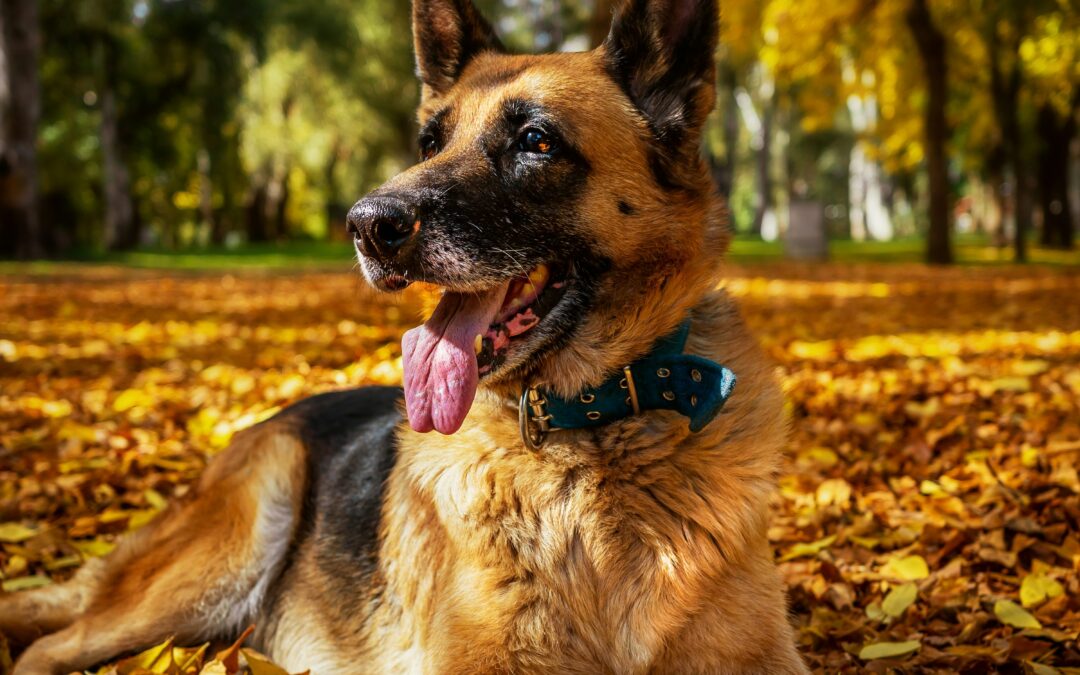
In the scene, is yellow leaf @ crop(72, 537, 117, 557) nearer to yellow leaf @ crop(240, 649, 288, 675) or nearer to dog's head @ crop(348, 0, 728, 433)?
yellow leaf @ crop(240, 649, 288, 675)

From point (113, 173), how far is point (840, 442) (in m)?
32.7

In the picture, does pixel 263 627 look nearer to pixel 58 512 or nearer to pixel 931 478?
pixel 58 512

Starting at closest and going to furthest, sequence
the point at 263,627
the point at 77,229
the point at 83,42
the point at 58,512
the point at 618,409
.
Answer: the point at 618,409
the point at 263,627
the point at 58,512
the point at 83,42
the point at 77,229

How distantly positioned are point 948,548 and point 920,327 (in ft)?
23.0

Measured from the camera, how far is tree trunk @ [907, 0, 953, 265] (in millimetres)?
19141

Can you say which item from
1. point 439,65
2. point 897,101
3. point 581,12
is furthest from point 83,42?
point 439,65

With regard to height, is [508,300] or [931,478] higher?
[508,300]

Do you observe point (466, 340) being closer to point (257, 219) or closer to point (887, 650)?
point (887, 650)

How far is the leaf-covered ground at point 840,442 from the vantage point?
11.6 ft

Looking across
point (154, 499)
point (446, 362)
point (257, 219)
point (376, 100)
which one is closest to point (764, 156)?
point (376, 100)

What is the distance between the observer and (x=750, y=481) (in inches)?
106

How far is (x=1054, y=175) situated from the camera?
1172 inches

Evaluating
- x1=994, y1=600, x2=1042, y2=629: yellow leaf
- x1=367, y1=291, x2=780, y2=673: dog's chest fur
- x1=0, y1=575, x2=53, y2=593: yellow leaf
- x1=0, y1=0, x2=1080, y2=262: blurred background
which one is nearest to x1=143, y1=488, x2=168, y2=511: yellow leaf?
x1=0, y1=575, x2=53, y2=593: yellow leaf

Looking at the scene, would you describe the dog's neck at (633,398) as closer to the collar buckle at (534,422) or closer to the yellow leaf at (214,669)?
the collar buckle at (534,422)
